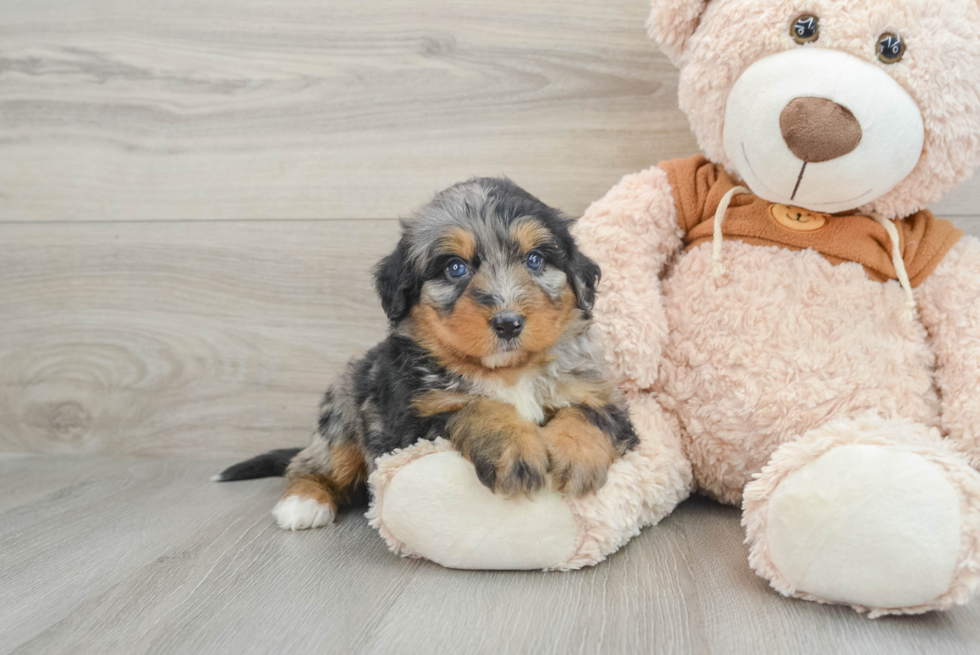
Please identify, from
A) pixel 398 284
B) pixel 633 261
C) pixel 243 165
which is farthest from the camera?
pixel 243 165

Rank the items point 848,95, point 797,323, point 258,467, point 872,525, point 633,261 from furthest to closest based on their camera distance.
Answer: point 258,467 < point 633,261 < point 797,323 < point 848,95 < point 872,525

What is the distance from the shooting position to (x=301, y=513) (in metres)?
1.89

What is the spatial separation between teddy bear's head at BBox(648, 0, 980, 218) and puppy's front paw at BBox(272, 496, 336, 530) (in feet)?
4.38

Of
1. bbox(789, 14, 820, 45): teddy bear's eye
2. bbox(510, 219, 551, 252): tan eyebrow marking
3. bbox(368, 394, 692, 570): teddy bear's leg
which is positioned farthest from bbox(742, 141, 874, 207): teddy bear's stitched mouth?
bbox(368, 394, 692, 570): teddy bear's leg

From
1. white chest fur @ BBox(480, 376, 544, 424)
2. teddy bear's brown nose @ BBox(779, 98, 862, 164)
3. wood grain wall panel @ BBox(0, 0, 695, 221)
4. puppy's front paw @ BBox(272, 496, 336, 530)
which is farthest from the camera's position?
wood grain wall panel @ BBox(0, 0, 695, 221)

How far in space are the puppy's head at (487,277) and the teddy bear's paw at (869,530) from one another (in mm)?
575

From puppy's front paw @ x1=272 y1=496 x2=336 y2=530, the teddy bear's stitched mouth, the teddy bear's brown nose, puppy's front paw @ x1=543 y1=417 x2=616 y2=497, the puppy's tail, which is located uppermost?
the teddy bear's brown nose

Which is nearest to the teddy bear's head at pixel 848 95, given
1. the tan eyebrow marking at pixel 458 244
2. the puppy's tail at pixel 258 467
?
the tan eyebrow marking at pixel 458 244

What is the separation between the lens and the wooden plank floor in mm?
1234

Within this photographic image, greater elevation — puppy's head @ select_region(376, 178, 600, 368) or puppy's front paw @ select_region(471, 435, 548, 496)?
puppy's head @ select_region(376, 178, 600, 368)

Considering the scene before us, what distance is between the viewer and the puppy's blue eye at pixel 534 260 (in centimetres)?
160

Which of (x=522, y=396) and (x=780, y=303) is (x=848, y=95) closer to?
(x=780, y=303)

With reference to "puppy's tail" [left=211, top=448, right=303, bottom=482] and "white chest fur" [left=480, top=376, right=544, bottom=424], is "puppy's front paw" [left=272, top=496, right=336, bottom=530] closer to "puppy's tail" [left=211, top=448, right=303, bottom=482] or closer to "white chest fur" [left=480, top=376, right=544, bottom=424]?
"puppy's tail" [left=211, top=448, right=303, bottom=482]

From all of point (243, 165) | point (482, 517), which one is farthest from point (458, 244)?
point (243, 165)
